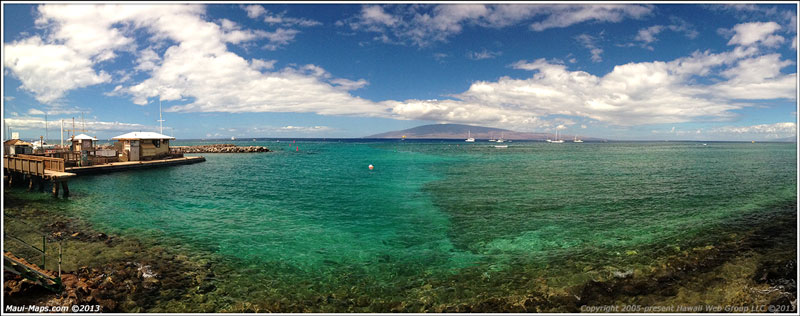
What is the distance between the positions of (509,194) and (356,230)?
13725mm

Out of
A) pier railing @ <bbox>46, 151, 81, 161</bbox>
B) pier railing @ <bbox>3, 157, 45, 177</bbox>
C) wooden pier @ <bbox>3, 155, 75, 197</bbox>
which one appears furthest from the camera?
pier railing @ <bbox>46, 151, 81, 161</bbox>

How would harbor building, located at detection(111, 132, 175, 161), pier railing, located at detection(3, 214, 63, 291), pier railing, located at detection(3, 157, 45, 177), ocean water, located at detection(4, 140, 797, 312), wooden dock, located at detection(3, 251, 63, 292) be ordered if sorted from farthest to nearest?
harbor building, located at detection(111, 132, 175, 161), pier railing, located at detection(3, 157, 45, 177), ocean water, located at detection(4, 140, 797, 312), pier railing, located at detection(3, 214, 63, 291), wooden dock, located at detection(3, 251, 63, 292)

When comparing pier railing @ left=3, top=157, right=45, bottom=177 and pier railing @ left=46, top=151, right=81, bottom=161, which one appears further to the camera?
pier railing @ left=46, top=151, right=81, bottom=161

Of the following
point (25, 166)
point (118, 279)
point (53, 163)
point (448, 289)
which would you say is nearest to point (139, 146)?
point (25, 166)

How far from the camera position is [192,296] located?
379 inches

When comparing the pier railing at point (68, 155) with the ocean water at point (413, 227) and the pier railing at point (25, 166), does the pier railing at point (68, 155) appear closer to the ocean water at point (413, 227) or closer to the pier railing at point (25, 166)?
the pier railing at point (25, 166)

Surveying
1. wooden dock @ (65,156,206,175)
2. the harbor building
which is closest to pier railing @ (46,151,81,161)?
wooden dock @ (65,156,206,175)

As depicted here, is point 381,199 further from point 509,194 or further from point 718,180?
point 718,180

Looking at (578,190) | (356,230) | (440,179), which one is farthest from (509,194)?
(356,230)

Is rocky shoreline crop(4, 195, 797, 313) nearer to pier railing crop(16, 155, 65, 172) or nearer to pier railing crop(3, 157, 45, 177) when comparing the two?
pier railing crop(16, 155, 65, 172)

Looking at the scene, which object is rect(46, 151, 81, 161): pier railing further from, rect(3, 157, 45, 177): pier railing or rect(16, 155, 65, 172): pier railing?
rect(16, 155, 65, 172): pier railing

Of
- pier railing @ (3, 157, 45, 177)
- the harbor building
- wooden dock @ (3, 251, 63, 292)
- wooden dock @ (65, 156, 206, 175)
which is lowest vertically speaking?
wooden dock @ (3, 251, 63, 292)

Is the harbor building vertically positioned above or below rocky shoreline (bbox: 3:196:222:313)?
above

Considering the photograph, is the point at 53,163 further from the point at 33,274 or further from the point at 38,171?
the point at 33,274
